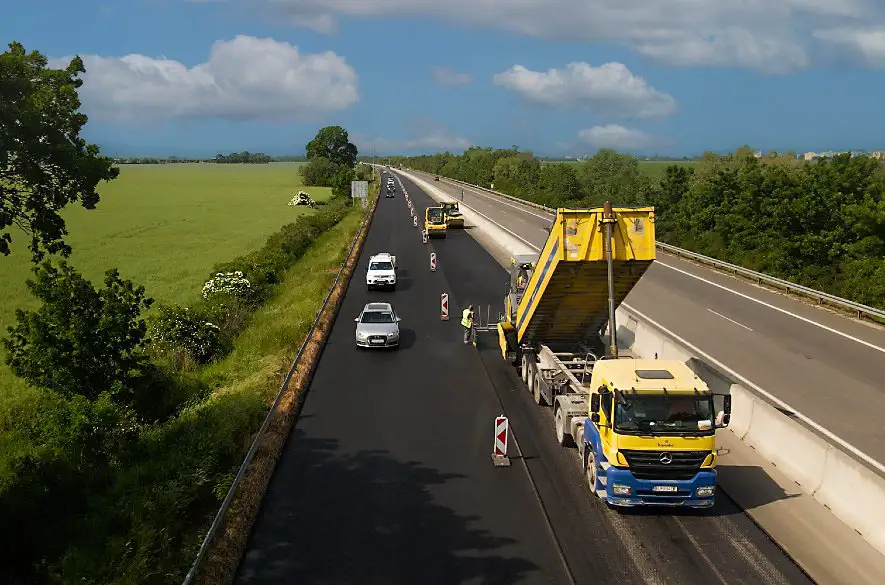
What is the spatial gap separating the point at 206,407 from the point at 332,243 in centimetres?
3911

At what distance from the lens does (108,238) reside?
68.0 metres

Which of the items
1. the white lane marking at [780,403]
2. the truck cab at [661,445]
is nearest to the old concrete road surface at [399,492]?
the truck cab at [661,445]

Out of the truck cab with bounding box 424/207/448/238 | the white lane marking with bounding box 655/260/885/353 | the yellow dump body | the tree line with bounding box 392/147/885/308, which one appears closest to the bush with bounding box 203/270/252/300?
the yellow dump body

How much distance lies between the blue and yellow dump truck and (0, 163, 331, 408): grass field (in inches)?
640

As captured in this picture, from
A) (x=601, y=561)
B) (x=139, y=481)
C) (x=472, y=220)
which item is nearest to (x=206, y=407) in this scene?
(x=139, y=481)

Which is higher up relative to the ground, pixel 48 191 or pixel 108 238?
pixel 48 191

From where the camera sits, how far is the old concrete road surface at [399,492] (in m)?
10.9

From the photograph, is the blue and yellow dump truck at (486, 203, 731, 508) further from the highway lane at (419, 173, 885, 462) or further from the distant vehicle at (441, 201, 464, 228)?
the distant vehicle at (441, 201, 464, 228)

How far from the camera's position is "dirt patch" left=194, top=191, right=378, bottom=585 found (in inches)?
420

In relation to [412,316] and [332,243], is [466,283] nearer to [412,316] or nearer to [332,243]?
[412,316]

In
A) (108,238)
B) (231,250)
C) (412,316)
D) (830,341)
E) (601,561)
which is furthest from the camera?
(108,238)

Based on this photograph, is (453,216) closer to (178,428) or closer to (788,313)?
(788,313)

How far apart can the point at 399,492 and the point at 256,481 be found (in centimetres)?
296

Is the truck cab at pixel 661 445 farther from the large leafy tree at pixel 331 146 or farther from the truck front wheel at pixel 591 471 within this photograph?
the large leafy tree at pixel 331 146
